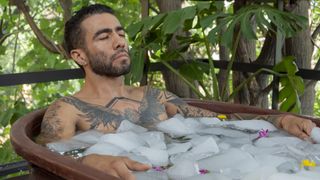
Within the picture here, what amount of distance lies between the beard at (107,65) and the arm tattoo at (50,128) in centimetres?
→ 24

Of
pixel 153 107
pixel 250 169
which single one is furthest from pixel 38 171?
pixel 153 107

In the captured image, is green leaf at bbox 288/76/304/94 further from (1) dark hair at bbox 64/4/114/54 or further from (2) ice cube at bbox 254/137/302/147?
(1) dark hair at bbox 64/4/114/54

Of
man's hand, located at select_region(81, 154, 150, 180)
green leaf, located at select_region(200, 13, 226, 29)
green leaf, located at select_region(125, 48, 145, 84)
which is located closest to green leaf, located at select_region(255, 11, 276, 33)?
green leaf, located at select_region(200, 13, 226, 29)

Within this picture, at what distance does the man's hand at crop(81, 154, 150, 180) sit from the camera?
1.19m

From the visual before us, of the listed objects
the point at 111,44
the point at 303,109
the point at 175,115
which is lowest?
the point at 303,109

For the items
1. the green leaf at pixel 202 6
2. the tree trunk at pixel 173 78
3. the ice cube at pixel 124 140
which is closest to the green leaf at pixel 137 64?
the green leaf at pixel 202 6

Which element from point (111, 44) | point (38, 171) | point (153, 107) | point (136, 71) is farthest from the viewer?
point (136, 71)

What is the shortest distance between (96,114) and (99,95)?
10 cm

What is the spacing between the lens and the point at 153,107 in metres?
2.03

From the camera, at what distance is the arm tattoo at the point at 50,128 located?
5.60ft

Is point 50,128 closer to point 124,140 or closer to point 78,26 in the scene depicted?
point 124,140

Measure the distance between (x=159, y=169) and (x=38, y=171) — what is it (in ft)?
1.12

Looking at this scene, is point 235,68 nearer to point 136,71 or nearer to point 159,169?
point 136,71

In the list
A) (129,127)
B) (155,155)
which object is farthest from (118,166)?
(129,127)
